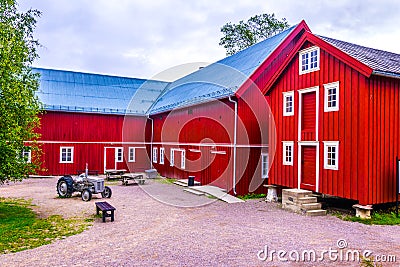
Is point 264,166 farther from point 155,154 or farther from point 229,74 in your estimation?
point 155,154

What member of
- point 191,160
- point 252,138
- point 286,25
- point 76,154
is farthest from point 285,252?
point 286,25

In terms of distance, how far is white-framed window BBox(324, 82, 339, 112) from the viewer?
11.0 metres

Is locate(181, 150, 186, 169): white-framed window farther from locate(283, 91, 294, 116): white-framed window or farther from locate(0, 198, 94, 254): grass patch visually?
locate(0, 198, 94, 254): grass patch

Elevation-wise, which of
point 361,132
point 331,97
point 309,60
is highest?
point 309,60

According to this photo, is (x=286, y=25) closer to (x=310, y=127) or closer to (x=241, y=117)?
(x=241, y=117)

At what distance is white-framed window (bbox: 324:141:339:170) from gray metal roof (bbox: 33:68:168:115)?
17.9m

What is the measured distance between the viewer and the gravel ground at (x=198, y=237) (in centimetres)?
655

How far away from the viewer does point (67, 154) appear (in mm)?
23188

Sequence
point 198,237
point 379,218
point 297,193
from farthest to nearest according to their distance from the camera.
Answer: point 297,193 → point 379,218 → point 198,237

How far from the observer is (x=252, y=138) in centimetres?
1555

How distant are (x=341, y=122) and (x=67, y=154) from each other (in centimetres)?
1913

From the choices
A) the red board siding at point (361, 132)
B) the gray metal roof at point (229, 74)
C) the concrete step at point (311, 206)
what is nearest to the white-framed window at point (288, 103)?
the red board siding at point (361, 132)

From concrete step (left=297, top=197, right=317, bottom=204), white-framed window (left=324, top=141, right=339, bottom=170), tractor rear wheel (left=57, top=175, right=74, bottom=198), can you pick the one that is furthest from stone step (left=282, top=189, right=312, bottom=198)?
tractor rear wheel (left=57, top=175, right=74, bottom=198)

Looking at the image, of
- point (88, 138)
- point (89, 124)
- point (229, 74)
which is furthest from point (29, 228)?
point (89, 124)
